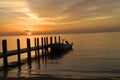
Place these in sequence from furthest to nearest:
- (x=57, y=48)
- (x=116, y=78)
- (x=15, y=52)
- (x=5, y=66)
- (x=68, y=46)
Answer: (x=68, y=46), (x=57, y=48), (x=15, y=52), (x=5, y=66), (x=116, y=78)

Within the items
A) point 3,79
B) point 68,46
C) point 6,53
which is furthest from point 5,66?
point 68,46

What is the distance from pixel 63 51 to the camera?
4625cm

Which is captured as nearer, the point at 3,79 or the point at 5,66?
the point at 3,79

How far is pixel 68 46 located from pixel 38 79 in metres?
Result: 36.1

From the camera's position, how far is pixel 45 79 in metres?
14.6

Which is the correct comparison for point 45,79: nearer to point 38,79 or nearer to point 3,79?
point 38,79

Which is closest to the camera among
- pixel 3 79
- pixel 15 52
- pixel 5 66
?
pixel 3 79

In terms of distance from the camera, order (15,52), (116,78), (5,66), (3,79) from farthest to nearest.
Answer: (15,52), (5,66), (116,78), (3,79)

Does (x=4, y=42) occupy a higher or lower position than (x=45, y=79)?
higher

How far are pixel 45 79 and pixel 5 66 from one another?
36.4ft

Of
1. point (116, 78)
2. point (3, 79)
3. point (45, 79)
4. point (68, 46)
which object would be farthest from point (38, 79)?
point (68, 46)

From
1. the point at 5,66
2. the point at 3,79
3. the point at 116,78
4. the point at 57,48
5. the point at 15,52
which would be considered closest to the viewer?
the point at 3,79

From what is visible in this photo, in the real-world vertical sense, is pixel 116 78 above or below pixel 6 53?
below

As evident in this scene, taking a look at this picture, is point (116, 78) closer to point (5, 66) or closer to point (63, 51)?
point (5, 66)
